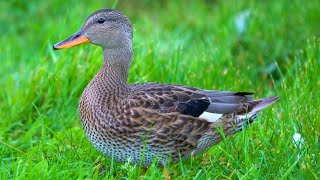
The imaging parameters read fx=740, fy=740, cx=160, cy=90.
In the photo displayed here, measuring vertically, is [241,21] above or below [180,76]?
above

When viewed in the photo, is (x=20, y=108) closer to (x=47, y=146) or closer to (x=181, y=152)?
(x=47, y=146)

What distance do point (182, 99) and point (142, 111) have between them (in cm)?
31

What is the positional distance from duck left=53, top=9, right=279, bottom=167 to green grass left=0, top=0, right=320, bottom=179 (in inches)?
4.5

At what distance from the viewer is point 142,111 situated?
4734 millimetres

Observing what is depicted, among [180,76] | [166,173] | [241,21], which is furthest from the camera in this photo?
[241,21]

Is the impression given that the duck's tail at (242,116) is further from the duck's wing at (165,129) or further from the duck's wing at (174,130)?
the duck's wing at (165,129)

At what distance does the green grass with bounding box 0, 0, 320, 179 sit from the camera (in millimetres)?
4586

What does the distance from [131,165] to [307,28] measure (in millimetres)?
3212

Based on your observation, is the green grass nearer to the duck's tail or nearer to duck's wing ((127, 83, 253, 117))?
the duck's tail

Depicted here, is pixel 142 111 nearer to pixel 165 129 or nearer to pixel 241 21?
pixel 165 129

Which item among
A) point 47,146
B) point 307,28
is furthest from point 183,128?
point 307,28

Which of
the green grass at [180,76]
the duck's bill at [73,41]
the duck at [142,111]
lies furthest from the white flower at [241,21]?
the duck's bill at [73,41]

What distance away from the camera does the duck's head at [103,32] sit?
16.3 feet

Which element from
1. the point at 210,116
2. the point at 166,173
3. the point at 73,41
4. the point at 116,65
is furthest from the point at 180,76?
the point at 166,173
